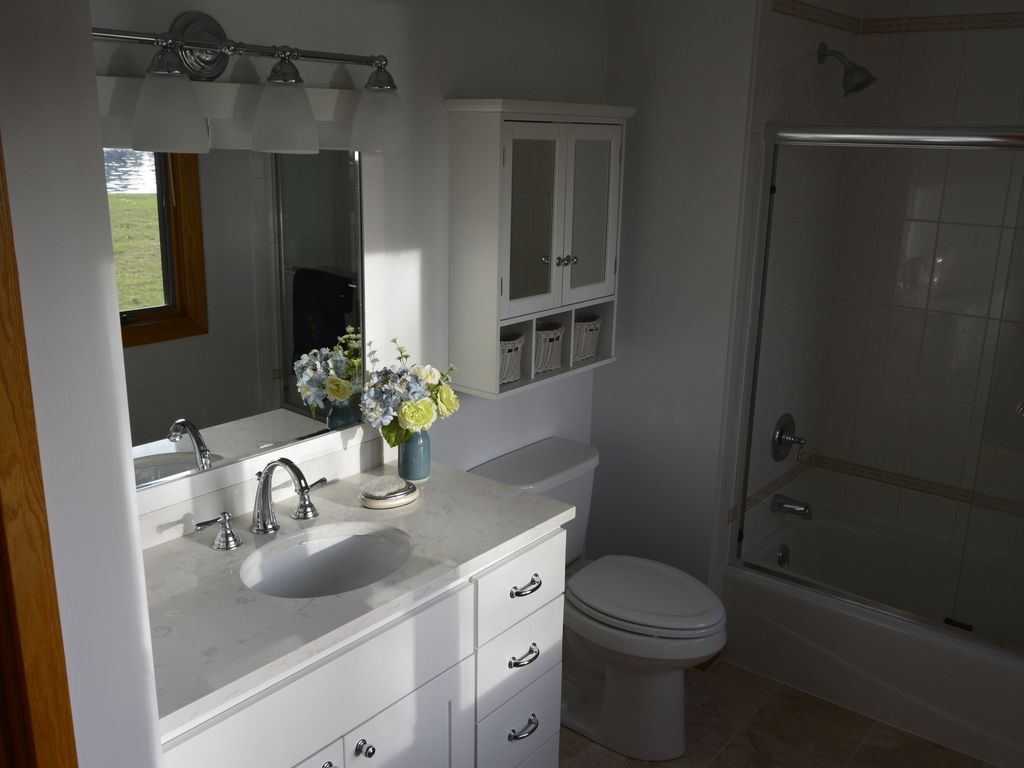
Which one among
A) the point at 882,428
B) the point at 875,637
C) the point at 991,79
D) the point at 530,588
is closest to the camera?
the point at 530,588

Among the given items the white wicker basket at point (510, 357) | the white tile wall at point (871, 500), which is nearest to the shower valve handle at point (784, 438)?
the white tile wall at point (871, 500)

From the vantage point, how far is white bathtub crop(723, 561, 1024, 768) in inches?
99.7

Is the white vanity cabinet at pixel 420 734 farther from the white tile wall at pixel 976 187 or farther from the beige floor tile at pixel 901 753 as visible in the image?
the white tile wall at pixel 976 187

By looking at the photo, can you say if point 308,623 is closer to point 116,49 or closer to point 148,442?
point 148,442

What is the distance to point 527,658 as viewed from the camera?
2.12m

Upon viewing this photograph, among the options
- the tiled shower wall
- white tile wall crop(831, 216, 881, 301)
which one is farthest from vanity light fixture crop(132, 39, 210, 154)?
white tile wall crop(831, 216, 881, 301)

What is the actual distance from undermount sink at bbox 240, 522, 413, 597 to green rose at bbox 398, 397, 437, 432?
243mm

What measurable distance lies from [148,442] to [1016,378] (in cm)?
244

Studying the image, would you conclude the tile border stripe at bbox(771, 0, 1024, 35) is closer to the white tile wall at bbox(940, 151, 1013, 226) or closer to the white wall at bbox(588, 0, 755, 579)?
the white wall at bbox(588, 0, 755, 579)

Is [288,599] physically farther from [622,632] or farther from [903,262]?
[903,262]

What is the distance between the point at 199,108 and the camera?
1.75 metres

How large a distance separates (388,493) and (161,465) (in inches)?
18.8

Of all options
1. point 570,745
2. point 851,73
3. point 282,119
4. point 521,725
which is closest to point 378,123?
point 282,119

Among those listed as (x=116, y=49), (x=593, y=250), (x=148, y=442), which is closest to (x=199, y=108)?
(x=116, y=49)
